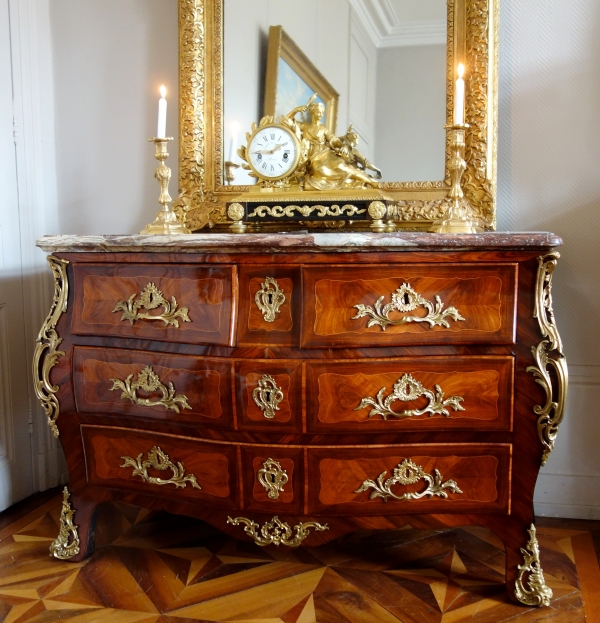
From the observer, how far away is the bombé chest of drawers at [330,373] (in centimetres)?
140

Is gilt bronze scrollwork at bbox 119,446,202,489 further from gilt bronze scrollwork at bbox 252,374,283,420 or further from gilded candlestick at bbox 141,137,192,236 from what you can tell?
gilded candlestick at bbox 141,137,192,236

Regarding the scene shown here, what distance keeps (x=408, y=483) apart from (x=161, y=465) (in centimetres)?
63

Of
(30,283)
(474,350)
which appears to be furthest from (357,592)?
(30,283)

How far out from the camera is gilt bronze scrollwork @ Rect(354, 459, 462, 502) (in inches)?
57.7

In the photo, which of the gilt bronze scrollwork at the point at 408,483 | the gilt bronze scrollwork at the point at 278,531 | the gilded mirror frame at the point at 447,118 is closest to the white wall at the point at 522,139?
the gilded mirror frame at the point at 447,118

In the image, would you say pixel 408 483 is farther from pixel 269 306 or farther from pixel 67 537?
pixel 67 537

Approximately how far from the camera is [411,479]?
147 cm

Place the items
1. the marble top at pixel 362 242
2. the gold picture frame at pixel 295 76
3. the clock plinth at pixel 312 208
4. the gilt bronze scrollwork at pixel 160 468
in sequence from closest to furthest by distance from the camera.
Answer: the marble top at pixel 362 242, the gilt bronze scrollwork at pixel 160 468, the clock plinth at pixel 312 208, the gold picture frame at pixel 295 76

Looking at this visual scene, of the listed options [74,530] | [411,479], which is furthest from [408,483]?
[74,530]

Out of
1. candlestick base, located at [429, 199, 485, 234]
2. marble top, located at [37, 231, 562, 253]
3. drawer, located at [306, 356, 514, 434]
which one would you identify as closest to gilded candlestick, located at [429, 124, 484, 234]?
candlestick base, located at [429, 199, 485, 234]

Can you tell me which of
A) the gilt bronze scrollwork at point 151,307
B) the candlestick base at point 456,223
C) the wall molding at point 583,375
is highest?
the candlestick base at point 456,223

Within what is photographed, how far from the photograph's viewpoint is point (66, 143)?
7.35ft

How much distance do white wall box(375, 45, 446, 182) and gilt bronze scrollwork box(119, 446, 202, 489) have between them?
3.51 ft

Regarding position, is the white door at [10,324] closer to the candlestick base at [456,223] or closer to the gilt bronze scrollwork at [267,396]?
the gilt bronze scrollwork at [267,396]
